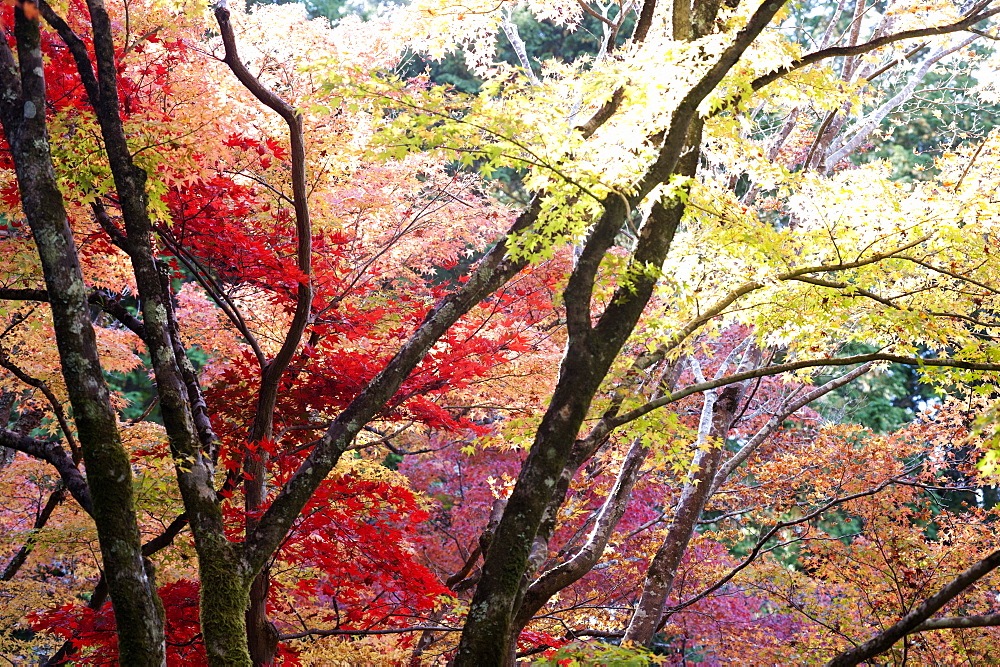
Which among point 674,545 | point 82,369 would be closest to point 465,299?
point 82,369

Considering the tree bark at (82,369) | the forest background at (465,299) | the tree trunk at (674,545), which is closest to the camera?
the tree bark at (82,369)

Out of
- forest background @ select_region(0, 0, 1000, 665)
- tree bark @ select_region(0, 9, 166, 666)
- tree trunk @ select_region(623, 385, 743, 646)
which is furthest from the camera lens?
tree trunk @ select_region(623, 385, 743, 646)

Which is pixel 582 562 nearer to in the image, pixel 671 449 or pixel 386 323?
pixel 671 449

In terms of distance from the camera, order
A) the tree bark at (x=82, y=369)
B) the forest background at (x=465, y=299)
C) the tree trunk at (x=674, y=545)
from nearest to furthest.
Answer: the tree bark at (x=82, y=369) → the forest background at (x=465, y=299) → the tree trunk at (x=674, y=545)

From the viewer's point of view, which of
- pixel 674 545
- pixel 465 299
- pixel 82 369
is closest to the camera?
pixel 82 369

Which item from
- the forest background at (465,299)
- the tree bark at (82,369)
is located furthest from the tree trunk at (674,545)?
the tree bark at (82,369)

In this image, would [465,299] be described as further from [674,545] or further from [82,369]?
[674,545]

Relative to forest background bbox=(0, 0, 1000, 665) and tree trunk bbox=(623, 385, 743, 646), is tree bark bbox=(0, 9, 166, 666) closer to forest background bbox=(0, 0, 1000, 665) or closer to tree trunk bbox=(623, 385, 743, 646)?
forest background bbox=(0, 0, 1000, 665)

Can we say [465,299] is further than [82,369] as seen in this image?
Yes

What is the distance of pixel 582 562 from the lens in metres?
4.13

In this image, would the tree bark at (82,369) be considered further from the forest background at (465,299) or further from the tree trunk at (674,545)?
the tree trunk at (674,545)

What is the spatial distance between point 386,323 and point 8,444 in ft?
8.13

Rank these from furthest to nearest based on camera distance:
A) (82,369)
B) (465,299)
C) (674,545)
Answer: (674,545) → (465,299) → (82,369)

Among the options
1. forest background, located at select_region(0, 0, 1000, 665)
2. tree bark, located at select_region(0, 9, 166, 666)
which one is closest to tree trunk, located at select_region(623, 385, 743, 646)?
forest background, located at select_region(0, 0, 1000, 665)
